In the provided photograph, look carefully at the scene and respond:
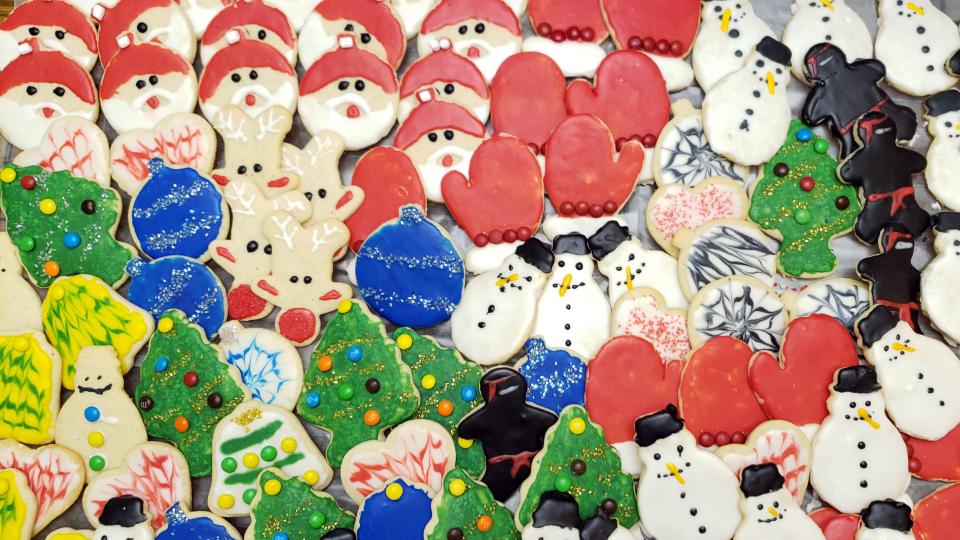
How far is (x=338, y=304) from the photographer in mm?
1181

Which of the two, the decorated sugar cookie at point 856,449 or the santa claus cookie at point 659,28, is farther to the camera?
the santa claus cookie at point 659,28

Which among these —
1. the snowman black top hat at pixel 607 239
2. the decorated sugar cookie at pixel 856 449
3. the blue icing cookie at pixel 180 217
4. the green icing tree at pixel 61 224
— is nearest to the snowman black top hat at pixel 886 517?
the decorated sugar cookie at pixel 856 449

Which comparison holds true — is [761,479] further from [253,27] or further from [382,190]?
[253,27]

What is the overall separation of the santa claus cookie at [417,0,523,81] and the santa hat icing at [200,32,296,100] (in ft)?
0.78

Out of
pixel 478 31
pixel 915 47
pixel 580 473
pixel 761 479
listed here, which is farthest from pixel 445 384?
pixel 915 47

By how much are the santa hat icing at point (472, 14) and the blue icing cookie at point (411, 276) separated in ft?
1.09

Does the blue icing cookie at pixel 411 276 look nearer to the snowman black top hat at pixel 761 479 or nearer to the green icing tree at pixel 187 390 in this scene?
the green icing tree at pixel 187 390

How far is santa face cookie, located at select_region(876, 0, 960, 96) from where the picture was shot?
4.22 feet

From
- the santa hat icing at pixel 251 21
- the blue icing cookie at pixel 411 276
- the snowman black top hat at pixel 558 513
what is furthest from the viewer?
the santa hat icing at pixel 251 21

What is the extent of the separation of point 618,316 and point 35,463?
900 millimetres

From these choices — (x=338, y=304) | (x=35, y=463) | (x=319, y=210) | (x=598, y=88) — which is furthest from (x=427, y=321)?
(x=35, y=463)

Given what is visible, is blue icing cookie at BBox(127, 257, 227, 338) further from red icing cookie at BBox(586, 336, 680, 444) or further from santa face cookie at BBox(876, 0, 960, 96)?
santa face cookie at BBox(876, 0, 960, 96)

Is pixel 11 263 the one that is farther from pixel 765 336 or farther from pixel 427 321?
pixel 765 336

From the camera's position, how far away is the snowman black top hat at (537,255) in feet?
3.88
